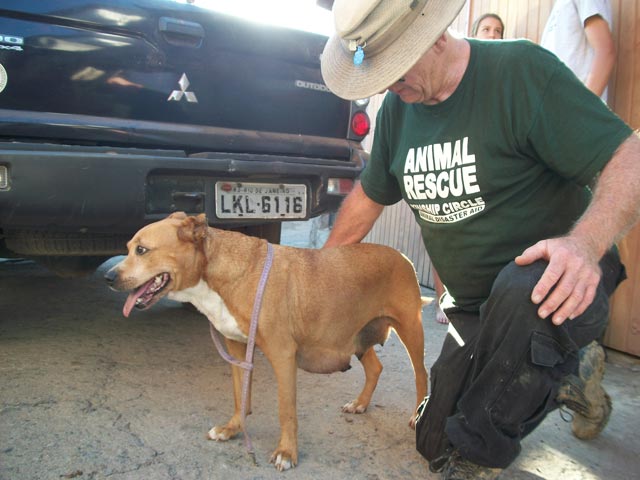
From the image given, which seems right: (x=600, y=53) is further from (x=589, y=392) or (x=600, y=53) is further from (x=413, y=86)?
(x=589, y=392)

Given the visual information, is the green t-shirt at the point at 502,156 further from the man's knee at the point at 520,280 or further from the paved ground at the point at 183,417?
the paved ground at the point at 183,417

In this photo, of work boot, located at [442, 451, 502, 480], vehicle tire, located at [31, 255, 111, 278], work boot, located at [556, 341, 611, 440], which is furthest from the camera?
vehicle tire, located at [31, 255, 111, 278]

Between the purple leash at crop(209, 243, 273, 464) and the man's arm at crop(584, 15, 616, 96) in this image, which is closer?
the purple leash at crop(209, 243, 273, 464)

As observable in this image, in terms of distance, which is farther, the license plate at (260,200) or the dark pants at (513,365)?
the license plate at (260,200)

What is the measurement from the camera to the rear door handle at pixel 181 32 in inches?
116

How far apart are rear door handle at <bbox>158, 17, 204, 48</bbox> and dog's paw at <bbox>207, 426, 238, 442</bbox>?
1.99 metres

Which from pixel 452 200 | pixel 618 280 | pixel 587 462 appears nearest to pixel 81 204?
pixel 452 200

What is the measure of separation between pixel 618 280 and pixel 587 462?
78cm

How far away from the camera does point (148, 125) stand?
2947 millimetres

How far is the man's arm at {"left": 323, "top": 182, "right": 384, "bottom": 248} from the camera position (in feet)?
8.97

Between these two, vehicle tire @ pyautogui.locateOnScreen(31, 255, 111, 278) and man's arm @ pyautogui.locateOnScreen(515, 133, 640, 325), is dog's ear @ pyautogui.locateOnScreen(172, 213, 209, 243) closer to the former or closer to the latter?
man's arm @ pyautogui.locateOnScreen(515, 133, 640, 325)

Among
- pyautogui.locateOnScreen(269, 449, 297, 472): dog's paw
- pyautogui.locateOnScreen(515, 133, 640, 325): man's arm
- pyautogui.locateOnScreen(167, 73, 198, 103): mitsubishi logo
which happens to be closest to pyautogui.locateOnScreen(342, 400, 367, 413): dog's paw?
pyautogui.locateOnScreen(269, 449, 297, 472): dog's paw

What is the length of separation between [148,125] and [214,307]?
1.16 m

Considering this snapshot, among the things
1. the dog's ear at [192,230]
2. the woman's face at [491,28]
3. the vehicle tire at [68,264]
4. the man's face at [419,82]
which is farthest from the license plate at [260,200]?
the woman's face at [491,28]
